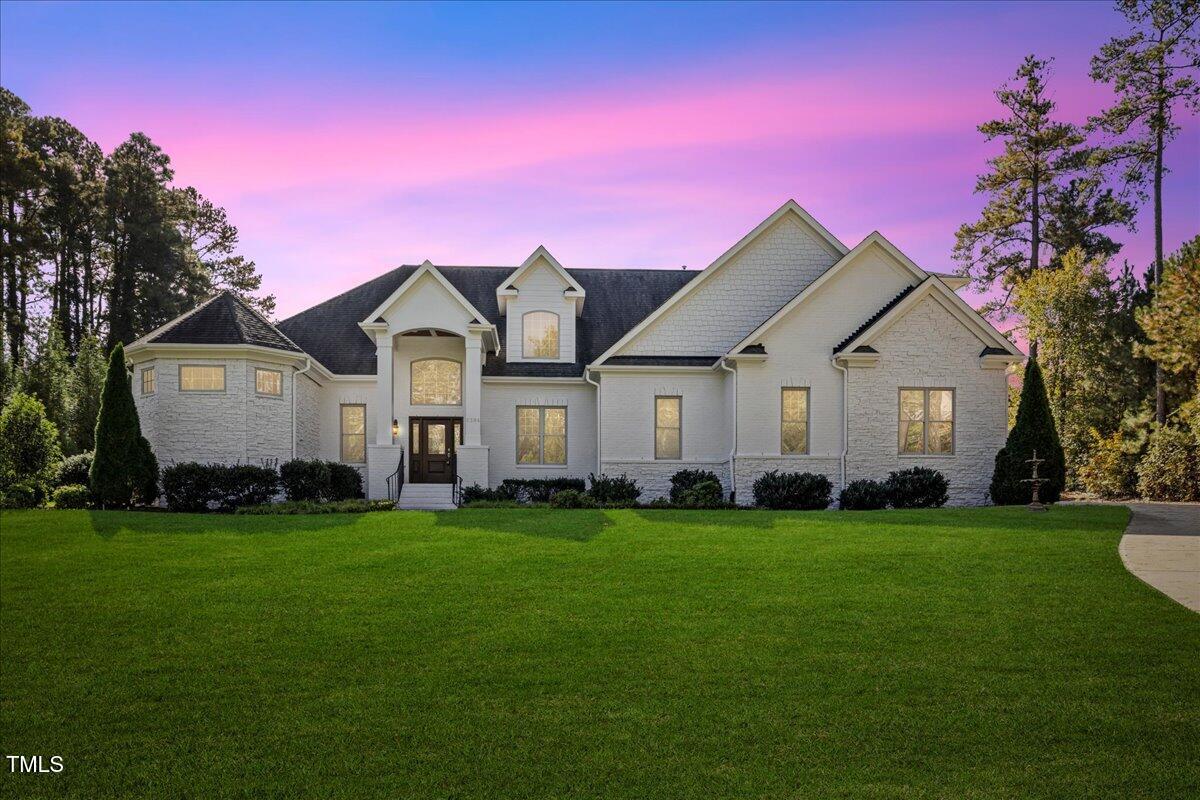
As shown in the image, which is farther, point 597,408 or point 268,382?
point 597,408

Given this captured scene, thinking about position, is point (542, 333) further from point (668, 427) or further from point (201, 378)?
point (201, 378)

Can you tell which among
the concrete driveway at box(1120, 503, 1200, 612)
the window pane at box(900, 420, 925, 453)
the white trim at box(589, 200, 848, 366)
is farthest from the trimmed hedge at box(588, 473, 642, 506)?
the concrete driveway at box(1120, 503, 1200, 612)

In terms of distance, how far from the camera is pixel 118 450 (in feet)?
63.0

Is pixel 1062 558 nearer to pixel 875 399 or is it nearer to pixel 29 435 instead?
pixel 875 399

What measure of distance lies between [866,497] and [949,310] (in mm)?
5722

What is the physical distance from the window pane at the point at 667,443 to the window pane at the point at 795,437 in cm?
329

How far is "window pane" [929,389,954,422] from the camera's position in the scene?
73.3ft

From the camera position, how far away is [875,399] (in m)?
22.3

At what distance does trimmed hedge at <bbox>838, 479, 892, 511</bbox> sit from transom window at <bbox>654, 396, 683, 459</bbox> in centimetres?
506

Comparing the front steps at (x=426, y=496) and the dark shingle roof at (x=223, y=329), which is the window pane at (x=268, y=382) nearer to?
the dark shingle roof at (x=223, y=329)

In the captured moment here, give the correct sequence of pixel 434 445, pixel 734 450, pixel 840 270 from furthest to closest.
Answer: pixel 434 445, pixel 840 270, pixel 734 450

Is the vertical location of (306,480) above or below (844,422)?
below

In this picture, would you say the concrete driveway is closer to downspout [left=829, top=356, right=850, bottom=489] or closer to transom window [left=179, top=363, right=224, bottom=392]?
downspout [left=829, top=356, right=850, bottom=489]

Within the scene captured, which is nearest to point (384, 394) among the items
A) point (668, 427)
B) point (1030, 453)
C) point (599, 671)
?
point (668, 427)
